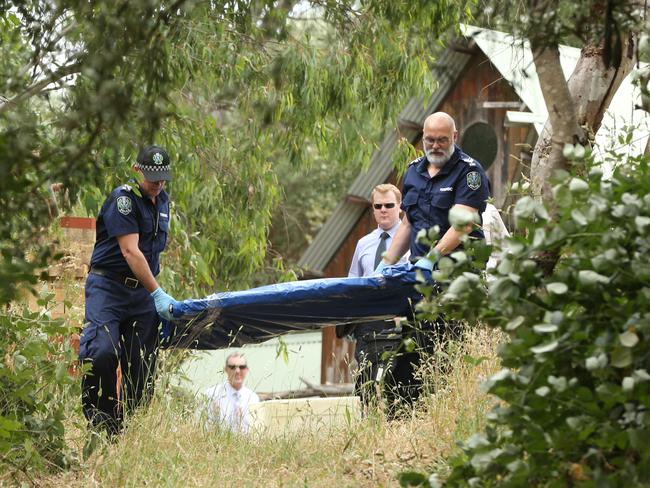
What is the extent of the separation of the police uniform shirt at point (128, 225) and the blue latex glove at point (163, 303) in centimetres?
23

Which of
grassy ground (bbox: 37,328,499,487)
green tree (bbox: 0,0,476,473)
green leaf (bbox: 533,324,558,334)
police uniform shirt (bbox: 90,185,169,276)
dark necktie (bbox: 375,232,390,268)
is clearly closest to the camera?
green leaf (bbox: 533,324,558,334)

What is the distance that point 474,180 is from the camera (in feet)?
24.7

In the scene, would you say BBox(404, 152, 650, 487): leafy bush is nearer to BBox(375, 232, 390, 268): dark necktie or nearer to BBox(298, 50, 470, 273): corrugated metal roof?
BBox(375, 232, 390, 268): dark necktie

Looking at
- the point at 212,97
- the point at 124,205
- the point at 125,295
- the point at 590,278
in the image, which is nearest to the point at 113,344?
the point at 125,295

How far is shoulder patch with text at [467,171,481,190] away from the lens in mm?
7516

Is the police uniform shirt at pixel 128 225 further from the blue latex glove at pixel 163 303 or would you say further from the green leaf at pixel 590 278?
the green leaf at pixel 590 278

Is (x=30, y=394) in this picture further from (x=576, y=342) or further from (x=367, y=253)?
(x=367, y=253)

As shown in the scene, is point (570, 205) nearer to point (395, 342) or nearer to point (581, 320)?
point (581, 320)

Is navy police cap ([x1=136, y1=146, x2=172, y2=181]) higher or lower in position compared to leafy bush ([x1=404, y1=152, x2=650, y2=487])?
higher

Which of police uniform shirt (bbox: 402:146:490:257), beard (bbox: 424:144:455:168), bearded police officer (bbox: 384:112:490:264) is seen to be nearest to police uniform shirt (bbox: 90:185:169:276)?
bearded police officer (bbox: 384:112:490:264)

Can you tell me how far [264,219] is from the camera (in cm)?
1314

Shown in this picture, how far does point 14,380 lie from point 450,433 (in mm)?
2184

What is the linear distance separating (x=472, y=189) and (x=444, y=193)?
18 cm

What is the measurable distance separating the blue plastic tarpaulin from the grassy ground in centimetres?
65
